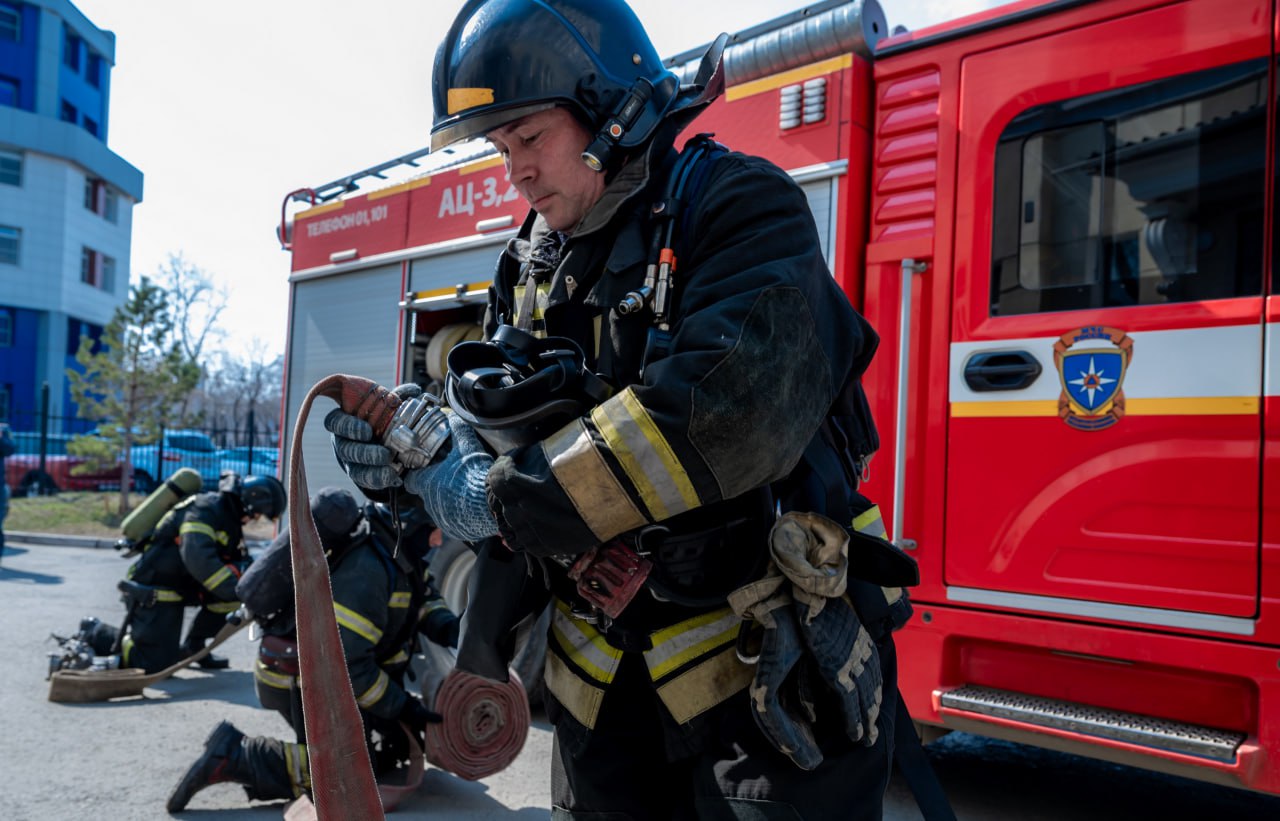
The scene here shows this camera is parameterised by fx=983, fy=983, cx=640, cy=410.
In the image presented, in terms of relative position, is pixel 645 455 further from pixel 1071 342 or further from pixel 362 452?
pixel 1071 342

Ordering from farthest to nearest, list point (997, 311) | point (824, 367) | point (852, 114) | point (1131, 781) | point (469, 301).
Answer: point (469, 301), point (1131, 781), point (852, 114), point (997, 311), point (824, 367)

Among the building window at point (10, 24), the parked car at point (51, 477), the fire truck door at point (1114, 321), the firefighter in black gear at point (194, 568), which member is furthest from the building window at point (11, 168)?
the fire truck door at point (1114, 321)

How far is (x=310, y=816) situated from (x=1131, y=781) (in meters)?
3.41

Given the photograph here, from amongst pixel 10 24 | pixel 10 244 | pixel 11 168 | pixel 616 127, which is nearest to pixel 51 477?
pixel 10 244

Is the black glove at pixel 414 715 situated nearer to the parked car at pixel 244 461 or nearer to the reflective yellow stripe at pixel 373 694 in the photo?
the reflective yellow stripe at pixel 373 694

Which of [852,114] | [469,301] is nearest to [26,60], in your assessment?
[469,301]

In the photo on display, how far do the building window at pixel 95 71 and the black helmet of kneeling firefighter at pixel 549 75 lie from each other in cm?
4168

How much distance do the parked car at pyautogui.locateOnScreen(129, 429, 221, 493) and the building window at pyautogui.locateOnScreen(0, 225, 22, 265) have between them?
16010mm

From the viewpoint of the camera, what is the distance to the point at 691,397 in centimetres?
126

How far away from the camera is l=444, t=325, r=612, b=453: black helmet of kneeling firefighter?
138 cm

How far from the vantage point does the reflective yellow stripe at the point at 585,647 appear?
5.36 feet

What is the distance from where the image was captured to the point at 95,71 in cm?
3681

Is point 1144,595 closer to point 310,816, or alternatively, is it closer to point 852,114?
point 852,114

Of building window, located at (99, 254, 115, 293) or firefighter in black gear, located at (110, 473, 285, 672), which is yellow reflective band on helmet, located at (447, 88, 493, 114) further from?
building window, located at (99, 254, 115, 293)
